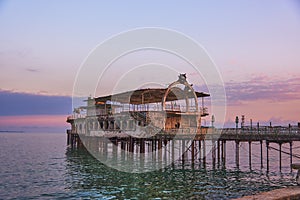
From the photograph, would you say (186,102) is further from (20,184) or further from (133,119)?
(20,184)

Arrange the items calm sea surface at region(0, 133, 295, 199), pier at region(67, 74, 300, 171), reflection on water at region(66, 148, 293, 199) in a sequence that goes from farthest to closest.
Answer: pier at region(67, 74, 300, 171) → reflection on water at region(66, 148, 293, 199) → calm sea surface at region(0, 133, 295, 199)

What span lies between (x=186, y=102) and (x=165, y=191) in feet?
66.8

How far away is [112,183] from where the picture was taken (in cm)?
2925

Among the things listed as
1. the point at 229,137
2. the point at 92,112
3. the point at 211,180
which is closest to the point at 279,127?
the point at 229,137

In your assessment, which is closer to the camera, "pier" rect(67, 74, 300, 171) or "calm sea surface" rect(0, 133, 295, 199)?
"calm sea surface" rect(0, 133, 295, 199)

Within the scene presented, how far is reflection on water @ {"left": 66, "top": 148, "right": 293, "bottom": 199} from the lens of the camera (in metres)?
25.5

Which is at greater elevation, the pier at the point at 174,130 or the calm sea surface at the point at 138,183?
the pier at the point at 174,130

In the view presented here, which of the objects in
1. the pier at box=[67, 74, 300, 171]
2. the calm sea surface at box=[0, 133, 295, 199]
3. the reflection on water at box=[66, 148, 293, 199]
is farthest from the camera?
the pier at box=[67, 74, 300, 171]

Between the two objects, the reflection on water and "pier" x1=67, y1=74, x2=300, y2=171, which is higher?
"pier" x1=67, y1=74, x2=300, y2=171

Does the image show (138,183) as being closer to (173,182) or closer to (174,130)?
(173,182)

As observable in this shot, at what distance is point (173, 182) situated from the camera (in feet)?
99.0

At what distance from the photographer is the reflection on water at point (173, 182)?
1006 inches

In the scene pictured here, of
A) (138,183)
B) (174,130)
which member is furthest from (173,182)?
(174,130)

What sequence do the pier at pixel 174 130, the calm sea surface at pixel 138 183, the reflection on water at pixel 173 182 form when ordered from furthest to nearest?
the pier at pixel 174 130
the reflection on water at pixel 173 182
the calm sea surface at pixel 138 183
